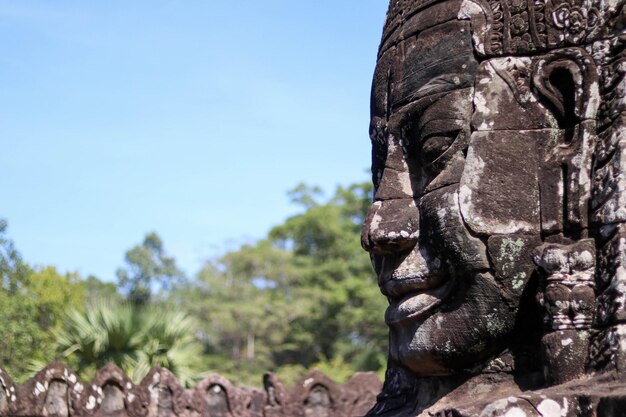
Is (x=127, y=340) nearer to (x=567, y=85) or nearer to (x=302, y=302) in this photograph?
(x=567, y=85)

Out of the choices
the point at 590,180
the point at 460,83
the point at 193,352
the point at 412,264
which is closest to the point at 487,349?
the point at 412,264

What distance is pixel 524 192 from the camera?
204 inches

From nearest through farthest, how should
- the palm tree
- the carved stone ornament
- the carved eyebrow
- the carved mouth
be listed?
the carved stone ornament, the carved mouth, the carved eyebrow, the palm tree

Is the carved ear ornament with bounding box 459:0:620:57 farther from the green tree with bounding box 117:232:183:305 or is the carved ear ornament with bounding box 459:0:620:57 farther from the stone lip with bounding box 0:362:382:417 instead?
the green tree with bounding box 117:232:183:305

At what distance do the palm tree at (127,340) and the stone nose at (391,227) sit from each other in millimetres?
10805

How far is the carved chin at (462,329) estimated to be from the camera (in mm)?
5105

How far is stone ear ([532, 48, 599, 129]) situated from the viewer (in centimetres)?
512

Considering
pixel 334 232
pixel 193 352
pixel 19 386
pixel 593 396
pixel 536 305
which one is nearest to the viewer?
pixel 593 396

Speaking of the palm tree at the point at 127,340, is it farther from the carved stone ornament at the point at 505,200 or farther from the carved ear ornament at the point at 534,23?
the carved ear ornament at the point at 534,23

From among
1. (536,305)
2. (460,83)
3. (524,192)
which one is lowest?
(536,305)

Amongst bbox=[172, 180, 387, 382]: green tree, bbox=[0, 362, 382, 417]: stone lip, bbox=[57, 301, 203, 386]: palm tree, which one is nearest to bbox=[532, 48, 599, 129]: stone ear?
bbox=[0, 362, 382, 417]: stone lip

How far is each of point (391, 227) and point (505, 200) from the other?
2.12ft

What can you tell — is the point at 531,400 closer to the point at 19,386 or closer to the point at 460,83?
the point at 460,83

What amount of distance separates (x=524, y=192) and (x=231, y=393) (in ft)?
28.0
